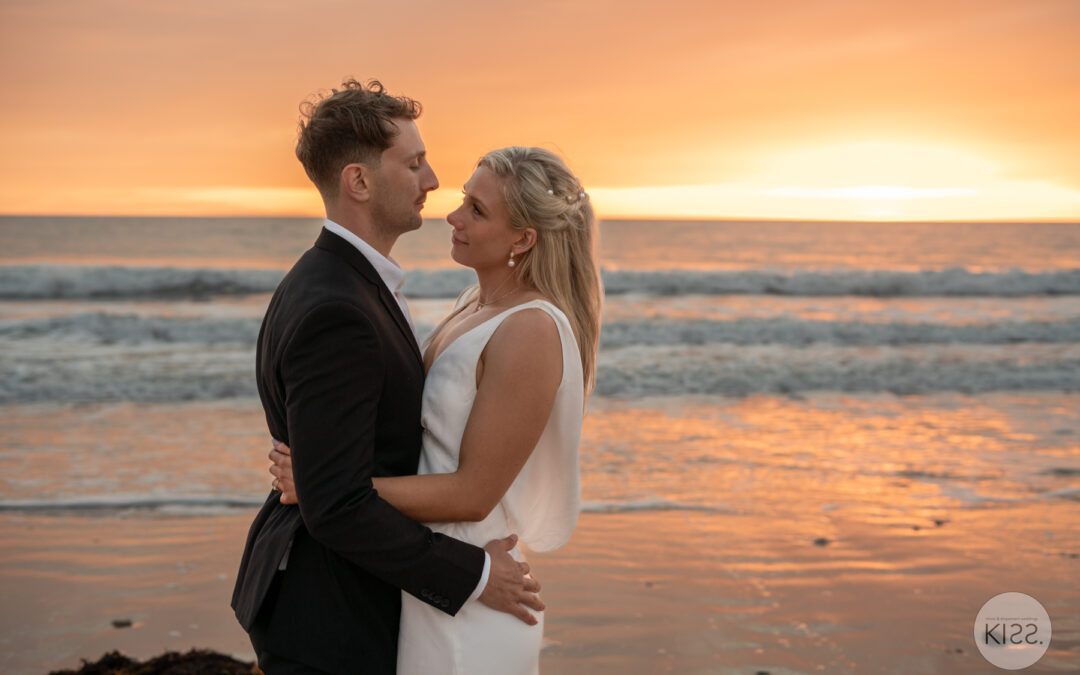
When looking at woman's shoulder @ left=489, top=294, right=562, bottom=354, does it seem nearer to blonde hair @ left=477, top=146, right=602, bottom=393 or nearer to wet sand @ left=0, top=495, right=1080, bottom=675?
blonde hair @ left=477, top=146, right=602, bottom=393

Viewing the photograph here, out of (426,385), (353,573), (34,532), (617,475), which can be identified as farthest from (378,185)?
(617,475)

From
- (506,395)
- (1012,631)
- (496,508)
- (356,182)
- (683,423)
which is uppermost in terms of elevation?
(356,182)

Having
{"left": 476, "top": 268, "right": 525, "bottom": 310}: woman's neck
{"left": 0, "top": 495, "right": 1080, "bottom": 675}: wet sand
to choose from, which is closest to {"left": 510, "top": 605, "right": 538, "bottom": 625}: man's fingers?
{"left": 476, "top": 268, "right": 525, "bottom": 310}: woman's neck

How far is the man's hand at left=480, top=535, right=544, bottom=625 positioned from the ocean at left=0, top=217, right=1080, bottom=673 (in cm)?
90

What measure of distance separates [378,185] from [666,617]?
3343mm

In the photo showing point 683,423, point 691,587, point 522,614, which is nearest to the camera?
point 522,614

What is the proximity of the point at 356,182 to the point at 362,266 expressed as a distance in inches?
9.9

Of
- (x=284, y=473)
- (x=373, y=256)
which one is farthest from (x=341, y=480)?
(x=373, y=256)

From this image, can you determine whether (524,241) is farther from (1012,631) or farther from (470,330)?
(1012,631)

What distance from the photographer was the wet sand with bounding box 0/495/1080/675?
4.43m

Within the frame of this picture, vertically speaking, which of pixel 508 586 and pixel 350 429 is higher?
pixel 350 429

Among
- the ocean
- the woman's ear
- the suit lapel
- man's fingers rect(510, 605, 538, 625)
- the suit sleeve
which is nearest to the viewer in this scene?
the suit sleeve

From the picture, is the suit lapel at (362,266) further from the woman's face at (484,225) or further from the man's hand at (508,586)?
the man's hand at (508,586)

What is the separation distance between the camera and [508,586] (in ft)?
7.37
